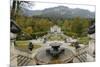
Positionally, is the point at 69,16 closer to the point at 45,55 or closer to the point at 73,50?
the point at 73,50

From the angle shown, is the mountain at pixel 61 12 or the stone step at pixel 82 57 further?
the stone step at pixel 82 57

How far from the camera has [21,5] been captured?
1.78 m

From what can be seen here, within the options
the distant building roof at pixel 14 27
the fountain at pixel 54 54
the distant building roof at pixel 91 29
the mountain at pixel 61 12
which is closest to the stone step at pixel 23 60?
the fountain at pixel 54 54

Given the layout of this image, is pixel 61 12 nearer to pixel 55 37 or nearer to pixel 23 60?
pixel 55 37

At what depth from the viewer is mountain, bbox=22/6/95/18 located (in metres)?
1.83

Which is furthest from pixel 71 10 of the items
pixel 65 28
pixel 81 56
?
pixel 81 56

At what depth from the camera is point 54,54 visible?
190cm

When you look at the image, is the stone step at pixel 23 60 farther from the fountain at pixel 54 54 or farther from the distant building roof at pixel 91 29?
the distant building roof at pixel 91 29

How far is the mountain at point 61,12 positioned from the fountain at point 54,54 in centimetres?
32

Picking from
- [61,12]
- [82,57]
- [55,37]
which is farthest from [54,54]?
[61,12]

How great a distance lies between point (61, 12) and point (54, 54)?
0.46 meters

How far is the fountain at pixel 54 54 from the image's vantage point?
6.08 feet
